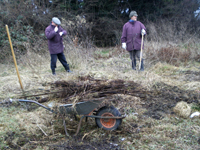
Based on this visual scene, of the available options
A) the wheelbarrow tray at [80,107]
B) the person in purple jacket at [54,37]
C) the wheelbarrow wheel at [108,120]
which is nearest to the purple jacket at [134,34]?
the person in purple jacket at [54,37]

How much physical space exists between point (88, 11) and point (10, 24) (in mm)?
5348

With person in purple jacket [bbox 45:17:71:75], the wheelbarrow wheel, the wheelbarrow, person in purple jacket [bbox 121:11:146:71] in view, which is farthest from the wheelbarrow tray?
person in purple jacket [bbox 121:11:146:71]

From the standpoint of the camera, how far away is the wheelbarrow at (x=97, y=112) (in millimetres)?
2398

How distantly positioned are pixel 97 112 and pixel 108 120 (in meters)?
0.23

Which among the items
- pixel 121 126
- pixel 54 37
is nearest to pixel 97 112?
pixel 121 126

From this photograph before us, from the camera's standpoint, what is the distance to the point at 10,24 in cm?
834

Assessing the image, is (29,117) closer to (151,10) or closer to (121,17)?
(121,17)

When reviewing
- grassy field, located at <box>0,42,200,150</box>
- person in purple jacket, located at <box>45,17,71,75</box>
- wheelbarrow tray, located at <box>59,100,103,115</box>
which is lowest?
grassy field, located at <box>0,42,200,150</box>

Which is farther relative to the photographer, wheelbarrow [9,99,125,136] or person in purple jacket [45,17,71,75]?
person in purple jacket [45,17,71,75]

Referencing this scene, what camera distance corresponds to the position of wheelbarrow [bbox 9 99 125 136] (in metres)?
2.40

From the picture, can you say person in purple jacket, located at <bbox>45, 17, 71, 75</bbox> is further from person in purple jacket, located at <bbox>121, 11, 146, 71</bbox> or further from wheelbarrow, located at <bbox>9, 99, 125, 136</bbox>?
wheelbarrow, located at <bbox>9, 99, 125, 136</bbox>

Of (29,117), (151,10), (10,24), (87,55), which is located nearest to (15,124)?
(29,117)

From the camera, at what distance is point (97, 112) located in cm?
265

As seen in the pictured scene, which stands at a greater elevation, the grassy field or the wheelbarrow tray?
the wheelbarrow tray
